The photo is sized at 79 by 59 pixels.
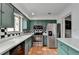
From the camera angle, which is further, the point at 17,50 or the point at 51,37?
the point at 51,37

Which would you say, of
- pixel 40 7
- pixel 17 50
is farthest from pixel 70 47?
pixel 40 7

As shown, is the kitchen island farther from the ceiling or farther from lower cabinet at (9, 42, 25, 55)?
the ceiling

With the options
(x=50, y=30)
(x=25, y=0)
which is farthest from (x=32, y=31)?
(x=25, y=0)

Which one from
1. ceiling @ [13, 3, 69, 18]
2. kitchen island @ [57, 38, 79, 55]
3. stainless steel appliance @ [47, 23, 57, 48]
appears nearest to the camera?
kitchen island @ [57, 38, 79, 55]

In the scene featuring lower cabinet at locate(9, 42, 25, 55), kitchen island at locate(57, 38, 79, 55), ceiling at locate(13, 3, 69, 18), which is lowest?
lower cabinet at locate(9, 42, 25, 55)

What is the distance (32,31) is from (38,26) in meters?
0.60

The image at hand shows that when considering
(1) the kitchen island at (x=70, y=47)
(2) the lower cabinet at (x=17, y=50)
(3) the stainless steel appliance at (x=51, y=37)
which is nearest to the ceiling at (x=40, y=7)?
(3) the stainless steel appliance at (x=51, y=37)

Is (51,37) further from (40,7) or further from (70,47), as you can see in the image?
(70,47)

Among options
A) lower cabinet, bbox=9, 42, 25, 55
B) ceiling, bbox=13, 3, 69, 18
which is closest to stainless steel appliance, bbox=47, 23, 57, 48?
ceiling, bbox=13, 3, 69, 18

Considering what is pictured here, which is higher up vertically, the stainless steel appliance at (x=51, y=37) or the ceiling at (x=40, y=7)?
the ceiling at (x=40, y=7)

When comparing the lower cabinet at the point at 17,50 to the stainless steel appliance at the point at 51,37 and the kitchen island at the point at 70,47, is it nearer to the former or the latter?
the kitchen island at the point at 70,47

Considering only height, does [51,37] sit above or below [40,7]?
below

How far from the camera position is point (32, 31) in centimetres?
887
